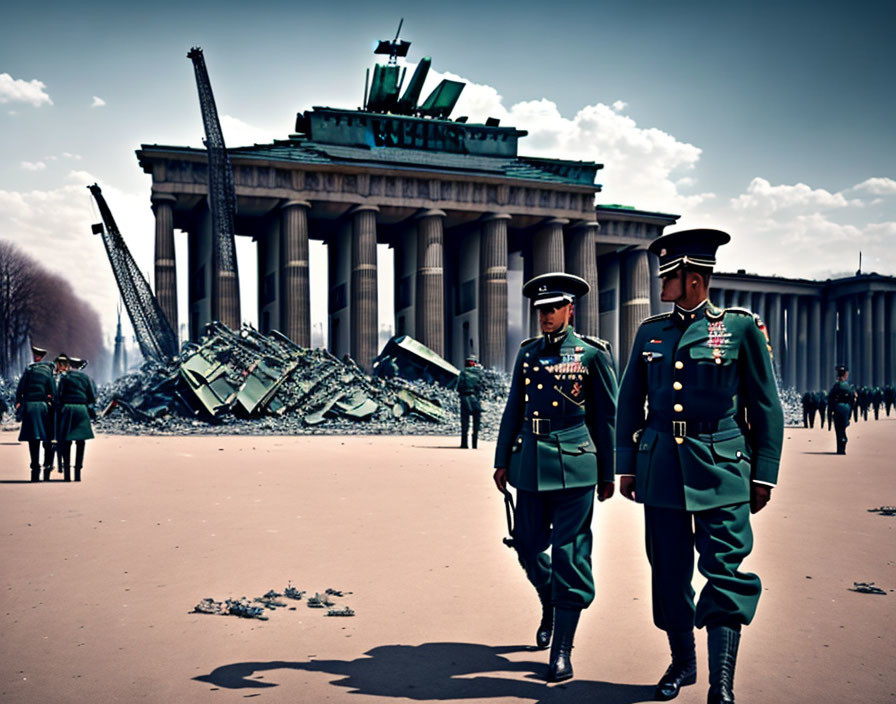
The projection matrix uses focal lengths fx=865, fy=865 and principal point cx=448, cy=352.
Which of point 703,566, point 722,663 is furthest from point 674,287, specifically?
point 722,663

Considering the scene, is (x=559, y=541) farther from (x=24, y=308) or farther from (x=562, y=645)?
(x=24, y=308)

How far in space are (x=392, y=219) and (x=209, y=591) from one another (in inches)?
1720

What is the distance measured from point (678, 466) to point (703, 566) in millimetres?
512

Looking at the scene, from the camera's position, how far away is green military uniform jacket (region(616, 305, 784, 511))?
4.41 meters

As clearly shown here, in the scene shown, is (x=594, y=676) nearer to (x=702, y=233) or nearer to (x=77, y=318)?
(x=702, y=233)

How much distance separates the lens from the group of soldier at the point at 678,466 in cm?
434

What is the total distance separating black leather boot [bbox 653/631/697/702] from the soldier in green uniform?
53cm

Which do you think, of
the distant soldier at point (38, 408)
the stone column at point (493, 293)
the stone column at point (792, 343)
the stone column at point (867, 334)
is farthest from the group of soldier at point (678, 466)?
the stone column at point (867, 334)

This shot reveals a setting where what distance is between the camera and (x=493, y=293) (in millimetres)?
47562

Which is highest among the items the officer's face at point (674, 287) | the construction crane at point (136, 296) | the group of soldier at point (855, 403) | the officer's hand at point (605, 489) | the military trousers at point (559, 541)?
the construction crane at point (136, 296)

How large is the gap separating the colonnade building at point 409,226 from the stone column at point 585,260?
0.09m

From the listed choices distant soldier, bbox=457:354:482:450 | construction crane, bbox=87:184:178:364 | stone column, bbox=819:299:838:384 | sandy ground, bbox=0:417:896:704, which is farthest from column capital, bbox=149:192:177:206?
stone column, bbox=819:299:838:384

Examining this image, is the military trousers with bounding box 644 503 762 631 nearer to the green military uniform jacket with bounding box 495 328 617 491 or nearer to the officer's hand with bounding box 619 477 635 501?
the officer's hand with bounding box 619 477 635 501

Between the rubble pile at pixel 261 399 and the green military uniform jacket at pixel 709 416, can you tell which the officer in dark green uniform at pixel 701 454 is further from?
the rubble pile at pixel 261 399
